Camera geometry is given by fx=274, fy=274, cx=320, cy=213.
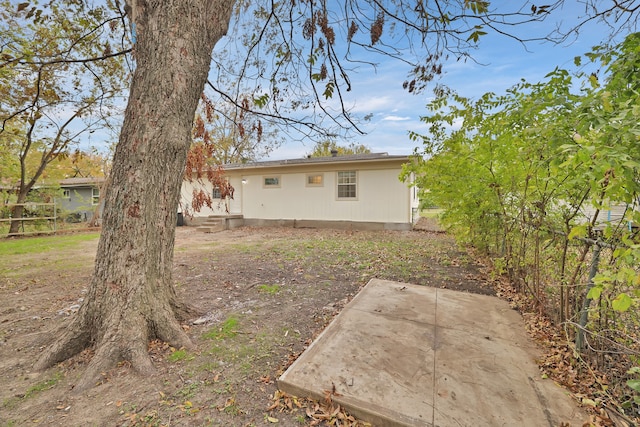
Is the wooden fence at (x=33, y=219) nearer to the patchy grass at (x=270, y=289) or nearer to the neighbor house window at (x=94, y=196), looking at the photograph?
the neighbor house window at (x=94, y=196)

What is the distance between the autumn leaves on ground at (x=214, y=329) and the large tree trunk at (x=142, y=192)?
0.20 meters

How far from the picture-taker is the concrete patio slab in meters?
1.75

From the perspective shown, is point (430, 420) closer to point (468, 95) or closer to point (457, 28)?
point (457, 28)

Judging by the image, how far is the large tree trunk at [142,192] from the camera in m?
2.44

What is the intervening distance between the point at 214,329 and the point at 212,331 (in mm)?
45

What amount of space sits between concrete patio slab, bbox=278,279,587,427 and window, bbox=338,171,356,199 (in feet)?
29.0

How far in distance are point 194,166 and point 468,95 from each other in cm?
434

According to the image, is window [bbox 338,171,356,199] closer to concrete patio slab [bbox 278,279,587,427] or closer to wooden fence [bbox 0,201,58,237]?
concrete patio slab [bbox 278,279,587,427]

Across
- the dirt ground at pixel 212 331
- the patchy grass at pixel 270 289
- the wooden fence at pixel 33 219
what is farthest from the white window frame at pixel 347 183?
the wooden fence at pixel 33 219

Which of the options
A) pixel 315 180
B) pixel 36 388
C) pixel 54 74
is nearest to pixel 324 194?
pixel 315 180

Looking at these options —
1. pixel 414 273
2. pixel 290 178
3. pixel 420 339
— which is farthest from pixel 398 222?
pixel 420 339

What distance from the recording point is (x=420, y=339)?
2664 mm

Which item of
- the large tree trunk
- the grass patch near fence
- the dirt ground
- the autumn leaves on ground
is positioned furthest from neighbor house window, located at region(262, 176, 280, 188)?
the large tree trunk

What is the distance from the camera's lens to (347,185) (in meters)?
12.0
